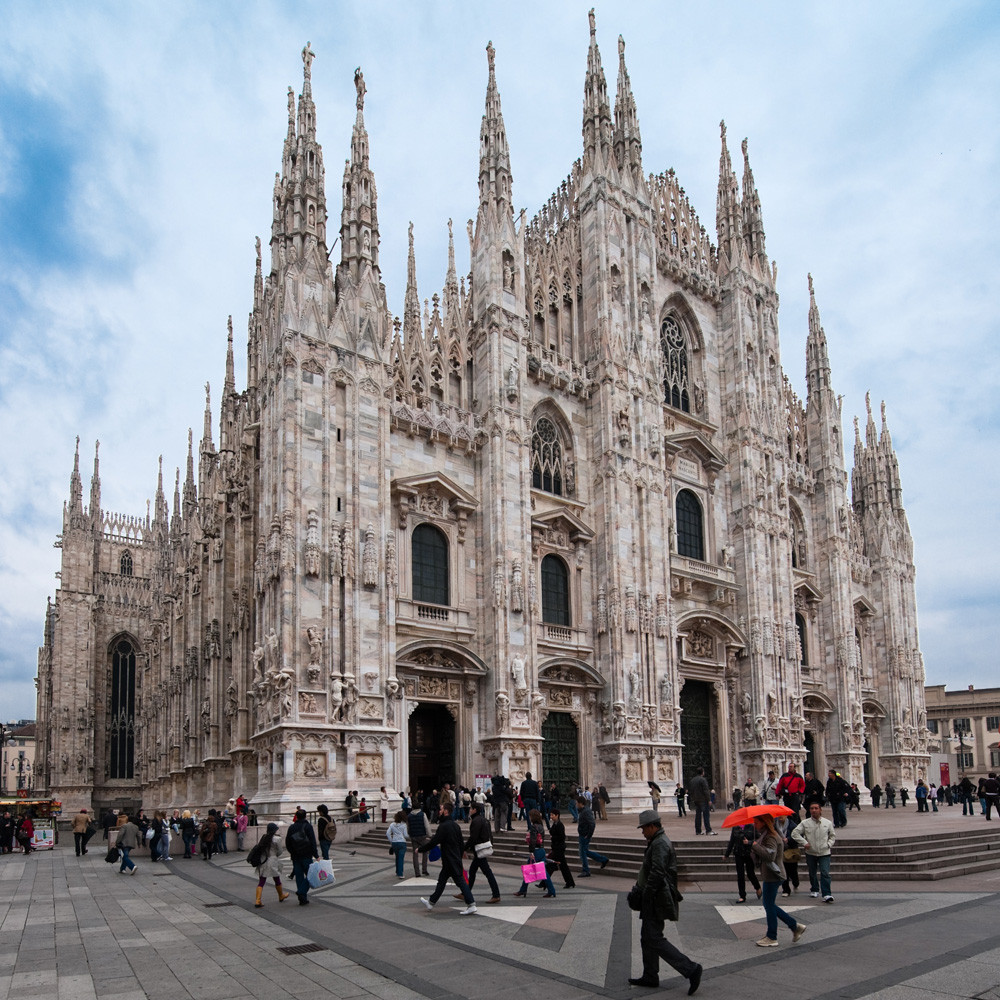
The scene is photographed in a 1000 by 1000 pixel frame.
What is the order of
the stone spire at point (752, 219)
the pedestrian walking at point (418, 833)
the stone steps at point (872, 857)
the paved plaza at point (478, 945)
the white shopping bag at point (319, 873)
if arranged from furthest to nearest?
the stone spire at point (752, 219), the pedestrian walking at point (418, 833), the stone steps at point (872, 857), the white shopping bag at point (319, 873), the paved plaza at point (478, 945)

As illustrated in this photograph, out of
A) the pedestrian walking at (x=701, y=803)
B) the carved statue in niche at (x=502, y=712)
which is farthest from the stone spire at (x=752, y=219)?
→ the pedestrian walking at (x=701, y=803)

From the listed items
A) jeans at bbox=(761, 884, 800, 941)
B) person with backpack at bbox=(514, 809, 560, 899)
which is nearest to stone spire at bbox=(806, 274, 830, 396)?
person with backpack at bbox=(514, 809, 560, 899)

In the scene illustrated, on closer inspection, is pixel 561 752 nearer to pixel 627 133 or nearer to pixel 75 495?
pixel 627 133

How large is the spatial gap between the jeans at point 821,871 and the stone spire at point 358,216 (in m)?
23.1

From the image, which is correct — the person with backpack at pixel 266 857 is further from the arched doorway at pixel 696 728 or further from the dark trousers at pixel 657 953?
the arched doorway at pixel 696 728

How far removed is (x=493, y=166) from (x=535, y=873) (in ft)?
92.3

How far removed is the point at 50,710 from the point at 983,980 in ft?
228

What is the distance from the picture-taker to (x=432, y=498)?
31.6 metres

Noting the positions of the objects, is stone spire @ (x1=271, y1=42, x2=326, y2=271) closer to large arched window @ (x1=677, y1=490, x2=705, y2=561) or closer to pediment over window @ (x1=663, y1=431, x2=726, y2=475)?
pediment over window @ (x1=663, y1=431, x2=726, y2=475)

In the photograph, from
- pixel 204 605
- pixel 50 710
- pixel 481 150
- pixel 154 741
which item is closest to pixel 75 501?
pixel 50 710

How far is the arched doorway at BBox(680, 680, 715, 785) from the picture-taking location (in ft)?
124

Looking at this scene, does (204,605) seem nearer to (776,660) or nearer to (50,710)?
(776,660)

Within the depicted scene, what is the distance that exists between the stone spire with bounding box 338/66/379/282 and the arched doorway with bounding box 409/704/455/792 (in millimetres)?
14673

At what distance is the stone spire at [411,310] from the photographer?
108 feet
